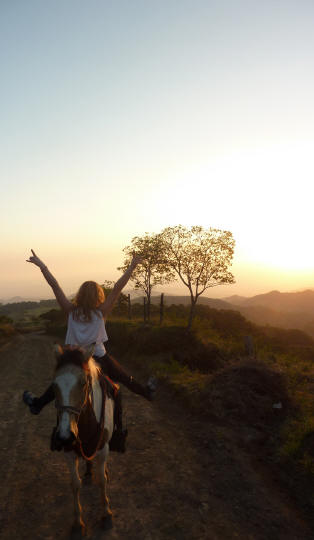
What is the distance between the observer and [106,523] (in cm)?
514

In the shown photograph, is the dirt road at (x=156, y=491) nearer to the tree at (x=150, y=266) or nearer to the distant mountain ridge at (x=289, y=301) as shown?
the tree at (x=150, y=266)

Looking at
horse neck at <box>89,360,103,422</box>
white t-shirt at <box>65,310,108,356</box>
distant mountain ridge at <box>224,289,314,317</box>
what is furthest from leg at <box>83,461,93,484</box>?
distant mountain ridge at <box>224,289,314,317</box>

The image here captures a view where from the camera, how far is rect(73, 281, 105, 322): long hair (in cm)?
470

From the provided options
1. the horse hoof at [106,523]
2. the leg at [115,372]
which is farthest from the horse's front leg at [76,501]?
the leg at [115,372]

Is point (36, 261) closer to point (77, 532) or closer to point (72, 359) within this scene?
point (72, 359)

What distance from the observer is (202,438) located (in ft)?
29.0

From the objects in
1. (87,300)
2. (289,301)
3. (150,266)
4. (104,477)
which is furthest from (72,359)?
(289,301)

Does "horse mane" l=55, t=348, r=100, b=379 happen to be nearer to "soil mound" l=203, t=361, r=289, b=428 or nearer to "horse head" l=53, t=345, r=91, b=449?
"horse head" l=53, t=345, r=91, b=449

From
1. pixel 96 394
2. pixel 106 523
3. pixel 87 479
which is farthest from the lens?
pixel 87 479

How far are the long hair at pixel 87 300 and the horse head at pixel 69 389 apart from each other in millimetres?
913

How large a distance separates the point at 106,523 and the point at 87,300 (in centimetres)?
353

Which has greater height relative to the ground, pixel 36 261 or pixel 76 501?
pixel 36 261

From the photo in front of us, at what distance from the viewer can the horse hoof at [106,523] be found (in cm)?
512

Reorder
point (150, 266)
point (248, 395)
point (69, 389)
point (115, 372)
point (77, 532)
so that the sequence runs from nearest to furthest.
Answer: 1. point (69, 389)
2. point (77, 532)
3. point (115, 372)
4. point (248, 395)
5. point (150, 266)
